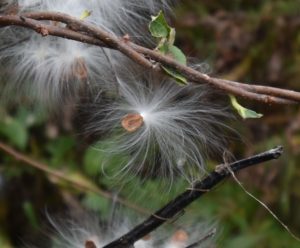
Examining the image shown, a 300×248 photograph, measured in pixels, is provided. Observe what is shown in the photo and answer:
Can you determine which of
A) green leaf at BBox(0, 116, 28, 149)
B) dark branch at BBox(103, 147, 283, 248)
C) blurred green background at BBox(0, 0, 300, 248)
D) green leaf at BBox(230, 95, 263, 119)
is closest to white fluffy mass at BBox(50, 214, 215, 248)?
dark branch at BBox(103, 147, 283, 248)

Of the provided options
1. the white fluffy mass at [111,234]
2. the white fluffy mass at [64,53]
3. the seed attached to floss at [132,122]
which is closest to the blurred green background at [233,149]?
the white fluffy mass at [111,234]

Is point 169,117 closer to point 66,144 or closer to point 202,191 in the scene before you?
point 202,191

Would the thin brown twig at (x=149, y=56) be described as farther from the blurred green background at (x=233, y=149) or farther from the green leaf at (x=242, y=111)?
the blurred green background at (x=233, y=149)

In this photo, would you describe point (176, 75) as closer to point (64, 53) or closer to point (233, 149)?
point (64, 53)

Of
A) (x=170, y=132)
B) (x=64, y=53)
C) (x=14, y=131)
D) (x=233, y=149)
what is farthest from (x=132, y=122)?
(x=14, y=131)

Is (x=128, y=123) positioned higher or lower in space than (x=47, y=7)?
lower

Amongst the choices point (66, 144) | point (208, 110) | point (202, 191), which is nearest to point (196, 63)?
Result: point (208, 110)

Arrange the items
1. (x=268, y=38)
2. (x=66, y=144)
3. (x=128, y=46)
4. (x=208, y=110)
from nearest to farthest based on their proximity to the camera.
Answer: (x=128, y=46), (x=208, y=110), (x=66, y=144), (x=268, y=38)
